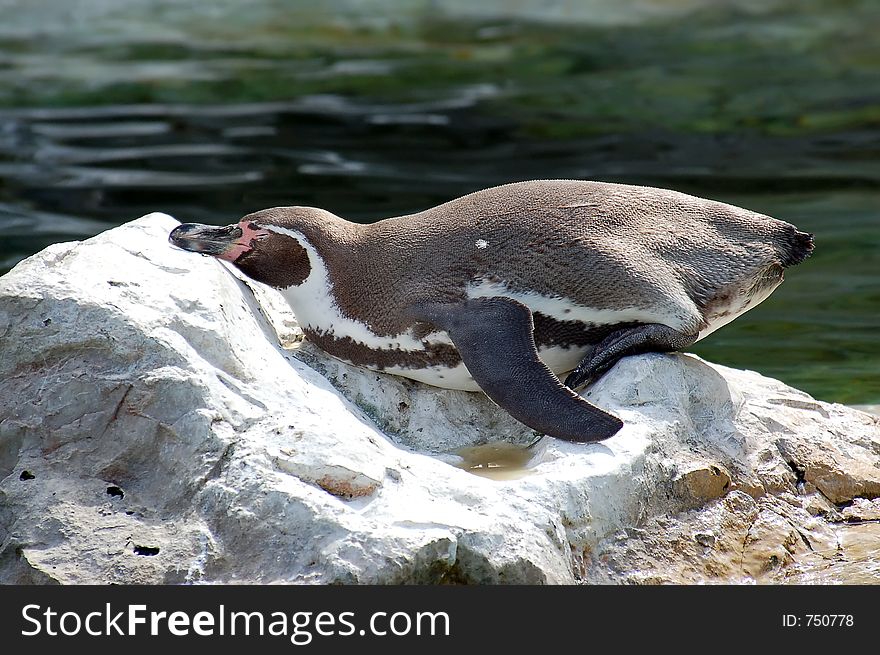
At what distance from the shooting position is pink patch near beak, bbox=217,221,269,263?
5133mm

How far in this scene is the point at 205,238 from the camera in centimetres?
506

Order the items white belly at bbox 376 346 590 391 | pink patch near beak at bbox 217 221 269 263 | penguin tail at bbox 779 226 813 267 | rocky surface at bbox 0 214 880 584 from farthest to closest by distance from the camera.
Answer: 1. penguin tail at bbox 779 226 813 267
2. pink patch near beak at bbox 217 221 269 263
3. white belly at bbox 376 346 590 391
4. rocky surface at bbox 0 214 880 584

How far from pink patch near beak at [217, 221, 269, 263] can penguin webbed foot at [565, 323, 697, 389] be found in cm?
126

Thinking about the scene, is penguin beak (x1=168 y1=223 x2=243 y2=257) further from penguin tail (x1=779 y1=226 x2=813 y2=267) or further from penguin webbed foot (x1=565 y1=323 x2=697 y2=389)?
penguin tail (x1=779 y1=226 x2=813 y2=267)

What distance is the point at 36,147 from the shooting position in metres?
13.3

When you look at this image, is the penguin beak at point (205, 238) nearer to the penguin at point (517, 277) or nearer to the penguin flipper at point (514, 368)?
the penguin at point (517, 277)

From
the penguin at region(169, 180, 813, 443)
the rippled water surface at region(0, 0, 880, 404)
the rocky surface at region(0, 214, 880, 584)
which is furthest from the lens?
the rippled water surface at region(0, 0, 880, 404)

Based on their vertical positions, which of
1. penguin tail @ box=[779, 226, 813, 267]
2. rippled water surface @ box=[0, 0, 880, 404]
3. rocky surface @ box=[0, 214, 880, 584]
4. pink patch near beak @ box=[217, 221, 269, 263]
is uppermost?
pink patch near beak @ box=[217, 221, 269, 263]

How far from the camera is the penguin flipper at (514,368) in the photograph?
14.8ft

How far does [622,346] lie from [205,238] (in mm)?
1534

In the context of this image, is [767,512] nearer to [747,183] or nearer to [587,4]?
[747,183]

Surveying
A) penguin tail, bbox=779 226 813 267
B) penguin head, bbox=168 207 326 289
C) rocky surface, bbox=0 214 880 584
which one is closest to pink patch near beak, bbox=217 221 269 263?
penguin head, bbox=168 207 326 289

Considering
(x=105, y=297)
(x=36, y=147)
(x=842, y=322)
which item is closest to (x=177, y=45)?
(x=36, y=147)

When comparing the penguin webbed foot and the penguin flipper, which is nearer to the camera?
the penguin flipper
